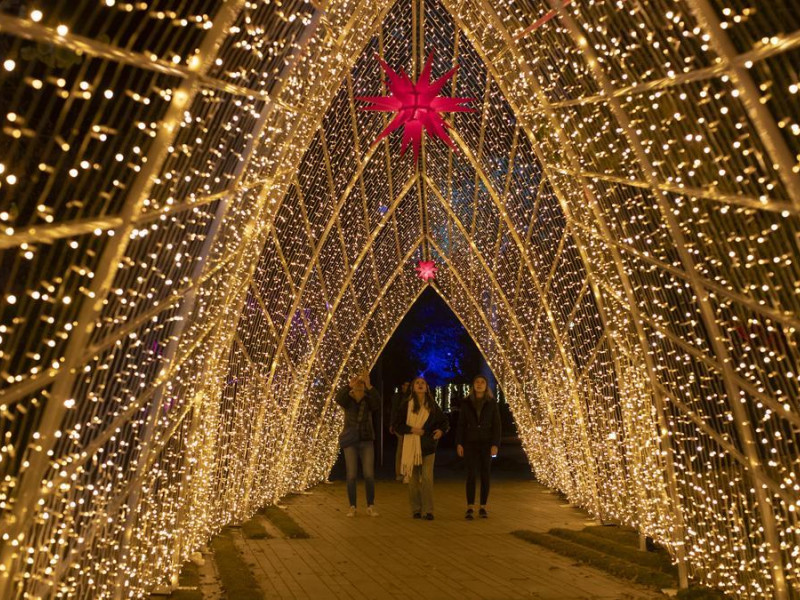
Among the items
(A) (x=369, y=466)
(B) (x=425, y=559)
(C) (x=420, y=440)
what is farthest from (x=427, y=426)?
(B) (x=425, y=559)

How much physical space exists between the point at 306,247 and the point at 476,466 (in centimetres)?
348

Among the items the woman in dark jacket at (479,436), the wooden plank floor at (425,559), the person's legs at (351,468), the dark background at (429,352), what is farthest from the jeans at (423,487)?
the dark background at (429,352)

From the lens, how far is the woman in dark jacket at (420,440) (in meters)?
11.5

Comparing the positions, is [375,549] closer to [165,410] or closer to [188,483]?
[188,483]

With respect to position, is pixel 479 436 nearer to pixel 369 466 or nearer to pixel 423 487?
pixel 423 487

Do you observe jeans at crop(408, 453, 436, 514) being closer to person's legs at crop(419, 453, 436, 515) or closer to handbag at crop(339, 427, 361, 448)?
person's legs at crop(419, 453, 436, 515)

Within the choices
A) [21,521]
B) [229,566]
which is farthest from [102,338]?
[229,566]

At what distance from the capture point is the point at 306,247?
1273 centimetres

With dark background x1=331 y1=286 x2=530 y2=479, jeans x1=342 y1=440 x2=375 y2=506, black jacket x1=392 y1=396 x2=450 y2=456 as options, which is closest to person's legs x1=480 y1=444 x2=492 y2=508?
black jacket x1=392 y1=396 x2=450 y2=456

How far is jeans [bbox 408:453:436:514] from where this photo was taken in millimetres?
11594

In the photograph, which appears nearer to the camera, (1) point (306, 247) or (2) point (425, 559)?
(2) point (425, 559)

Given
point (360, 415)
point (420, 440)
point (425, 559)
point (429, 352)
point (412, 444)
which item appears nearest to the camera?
point (425, 559)

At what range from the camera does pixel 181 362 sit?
6637 millimetres

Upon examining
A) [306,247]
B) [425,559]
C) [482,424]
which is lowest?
[425,559]
